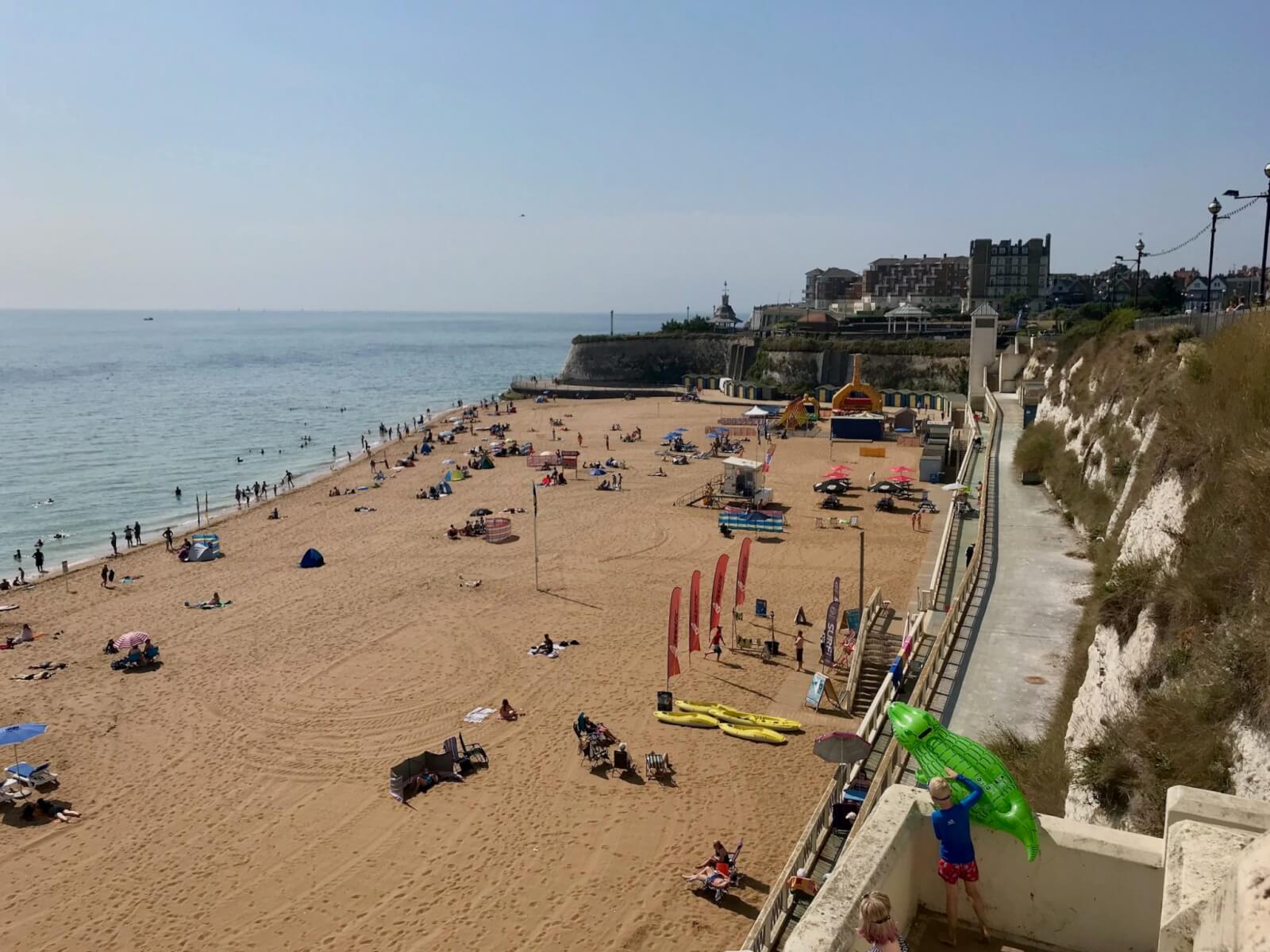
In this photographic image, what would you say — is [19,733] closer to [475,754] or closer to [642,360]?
[475,754]

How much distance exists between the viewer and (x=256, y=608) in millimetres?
23438

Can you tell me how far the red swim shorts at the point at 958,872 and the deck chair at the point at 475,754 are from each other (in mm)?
11057

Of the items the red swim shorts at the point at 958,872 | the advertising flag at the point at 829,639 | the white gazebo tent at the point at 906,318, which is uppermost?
the white gazebo tent at the point at 906,318

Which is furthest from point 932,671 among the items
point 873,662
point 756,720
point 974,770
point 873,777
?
point 974,770

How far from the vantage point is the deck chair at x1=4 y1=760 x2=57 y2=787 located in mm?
14391

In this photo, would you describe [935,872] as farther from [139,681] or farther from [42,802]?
[139,681]

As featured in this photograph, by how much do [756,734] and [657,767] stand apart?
200 cm

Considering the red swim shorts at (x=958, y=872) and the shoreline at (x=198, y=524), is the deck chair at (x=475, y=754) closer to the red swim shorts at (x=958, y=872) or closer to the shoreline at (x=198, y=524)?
the red swim shorts at (x=958, y=872)

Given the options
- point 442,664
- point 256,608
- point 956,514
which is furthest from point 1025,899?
point 256,608

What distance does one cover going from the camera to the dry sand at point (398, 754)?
1131cm

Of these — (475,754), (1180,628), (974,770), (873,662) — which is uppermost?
(974,770)

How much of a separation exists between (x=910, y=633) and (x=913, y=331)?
2507 inches

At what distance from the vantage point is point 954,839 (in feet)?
14.8

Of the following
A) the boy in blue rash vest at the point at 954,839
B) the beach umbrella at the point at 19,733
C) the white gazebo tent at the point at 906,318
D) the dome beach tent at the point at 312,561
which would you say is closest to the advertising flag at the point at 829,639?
the boy in blue rash vest at the point at 954,839
